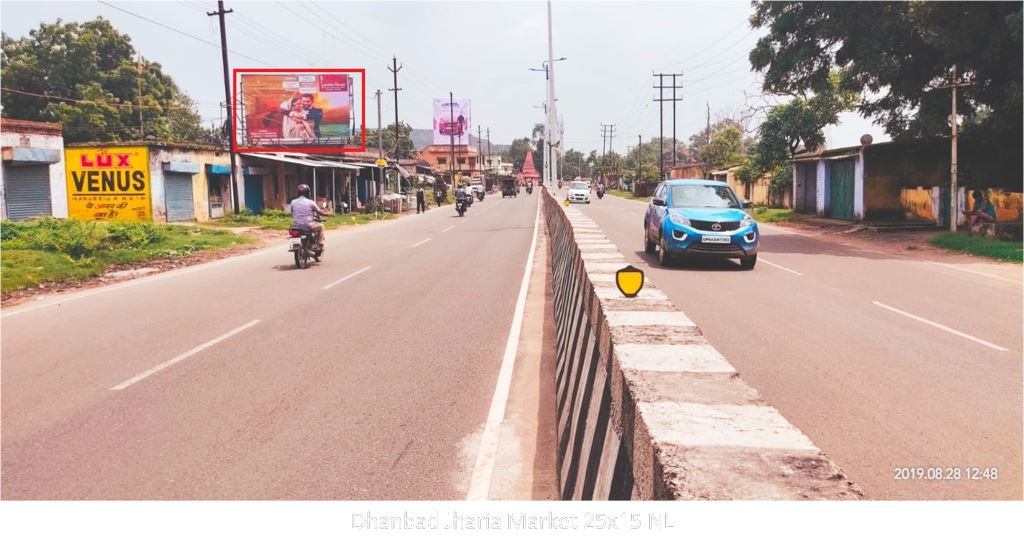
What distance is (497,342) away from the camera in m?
8.34

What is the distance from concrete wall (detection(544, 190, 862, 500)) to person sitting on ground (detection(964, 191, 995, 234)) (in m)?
19.5

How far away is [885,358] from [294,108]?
3655 cm

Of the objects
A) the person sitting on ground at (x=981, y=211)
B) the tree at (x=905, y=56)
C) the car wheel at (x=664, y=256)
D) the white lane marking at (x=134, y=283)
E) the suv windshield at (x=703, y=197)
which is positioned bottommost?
the white lane marking at (x=134, y=283)

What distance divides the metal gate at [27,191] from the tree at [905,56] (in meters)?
24.4

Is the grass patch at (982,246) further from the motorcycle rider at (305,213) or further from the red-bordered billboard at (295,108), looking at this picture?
the red-bordered billboard at (295,108)

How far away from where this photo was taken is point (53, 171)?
28.0 meters

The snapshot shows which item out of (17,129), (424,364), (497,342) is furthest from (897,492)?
(17,129)

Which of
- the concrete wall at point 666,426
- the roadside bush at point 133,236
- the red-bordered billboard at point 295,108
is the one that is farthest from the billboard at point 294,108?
the concrete wall at point 666,426

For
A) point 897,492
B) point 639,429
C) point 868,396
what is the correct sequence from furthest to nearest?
point 868,396
point 897,492
point 639,429

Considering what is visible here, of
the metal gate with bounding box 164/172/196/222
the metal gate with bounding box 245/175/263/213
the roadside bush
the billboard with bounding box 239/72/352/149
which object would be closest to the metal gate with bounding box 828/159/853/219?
the billboard with bounding box 239/72/352/149

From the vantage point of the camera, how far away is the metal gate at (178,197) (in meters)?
31.2

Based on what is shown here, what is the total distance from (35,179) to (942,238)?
94.7 feet

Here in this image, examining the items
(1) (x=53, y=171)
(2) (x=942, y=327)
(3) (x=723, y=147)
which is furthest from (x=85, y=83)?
(2) (x=942, y=327)
